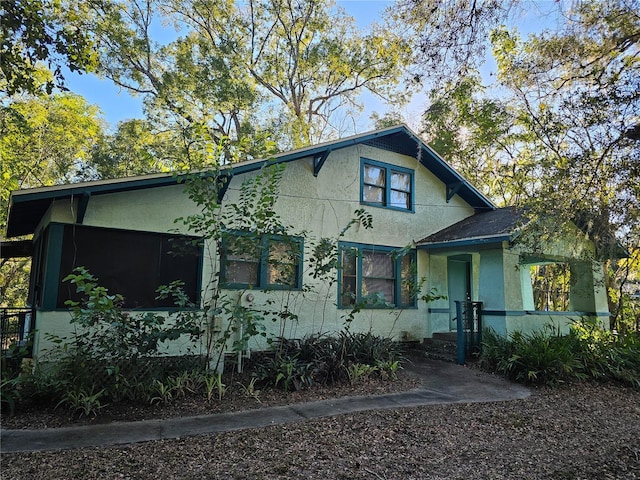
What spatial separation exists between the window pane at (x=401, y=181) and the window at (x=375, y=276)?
174cm

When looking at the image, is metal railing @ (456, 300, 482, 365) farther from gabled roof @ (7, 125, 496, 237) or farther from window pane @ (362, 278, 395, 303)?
gabled roof @ (7, 125, 496, 237)

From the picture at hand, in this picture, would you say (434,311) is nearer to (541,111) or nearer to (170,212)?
(541,111)

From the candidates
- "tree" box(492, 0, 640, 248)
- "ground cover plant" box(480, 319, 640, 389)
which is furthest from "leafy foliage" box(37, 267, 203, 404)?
"tree" box(492, 0, 640, 248)

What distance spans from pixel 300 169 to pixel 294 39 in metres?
13.3

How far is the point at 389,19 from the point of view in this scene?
594 centimetres

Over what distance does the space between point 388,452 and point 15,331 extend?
9131mm

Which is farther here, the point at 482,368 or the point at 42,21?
the point at 482,368

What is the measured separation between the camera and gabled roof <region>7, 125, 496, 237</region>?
6.36 m

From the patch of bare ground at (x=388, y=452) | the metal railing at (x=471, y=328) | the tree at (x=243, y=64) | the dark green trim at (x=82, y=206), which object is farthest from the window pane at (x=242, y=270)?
the tree at (x=243, y=64)

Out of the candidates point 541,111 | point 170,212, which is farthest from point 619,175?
point 170,212

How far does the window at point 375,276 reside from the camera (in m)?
9.95

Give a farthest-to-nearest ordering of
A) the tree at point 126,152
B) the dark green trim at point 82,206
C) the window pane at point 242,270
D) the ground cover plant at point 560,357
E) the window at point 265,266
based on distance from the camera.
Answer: the tree at point 126,152
the window pane at point 242,270
the ground cover plant at point 560,357
the window at point 265,266
the dark green trim at point 82,206

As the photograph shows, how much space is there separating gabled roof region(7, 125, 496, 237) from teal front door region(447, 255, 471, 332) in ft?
5.90

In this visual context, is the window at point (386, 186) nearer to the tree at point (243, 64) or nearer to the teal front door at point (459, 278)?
the teal front door at point (459, 278)
